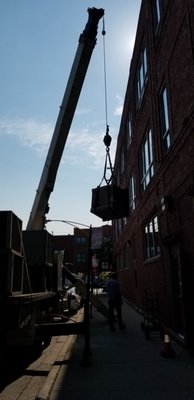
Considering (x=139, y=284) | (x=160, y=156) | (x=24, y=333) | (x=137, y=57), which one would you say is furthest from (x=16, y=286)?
(x=137, y=57)

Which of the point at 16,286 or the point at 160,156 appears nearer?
the point at 16,286

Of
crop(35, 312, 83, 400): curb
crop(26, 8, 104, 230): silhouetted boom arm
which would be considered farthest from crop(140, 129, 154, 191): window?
crop(35, 312, 83, 400): curb

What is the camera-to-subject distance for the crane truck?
22.4 ft

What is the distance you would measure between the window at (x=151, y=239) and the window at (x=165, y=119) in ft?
9.30

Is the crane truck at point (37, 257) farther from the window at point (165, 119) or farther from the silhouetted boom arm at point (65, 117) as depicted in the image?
the window at point (165, 119)

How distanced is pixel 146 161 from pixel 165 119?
13.2 ft

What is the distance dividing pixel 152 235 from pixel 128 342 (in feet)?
15.9

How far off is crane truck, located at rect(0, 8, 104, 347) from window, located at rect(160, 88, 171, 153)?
282 cm

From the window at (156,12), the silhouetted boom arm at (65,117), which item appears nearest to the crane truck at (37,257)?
the silhouetted boom arm at (65,117)

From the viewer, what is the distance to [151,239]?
15117mm

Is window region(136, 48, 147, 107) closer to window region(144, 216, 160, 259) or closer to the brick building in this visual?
the brick building

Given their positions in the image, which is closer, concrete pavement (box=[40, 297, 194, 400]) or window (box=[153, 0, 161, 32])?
concrete pavement (box=[40, 297, 194, 400])

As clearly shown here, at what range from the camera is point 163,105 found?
12211mm

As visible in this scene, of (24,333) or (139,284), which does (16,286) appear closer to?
(24,333)
